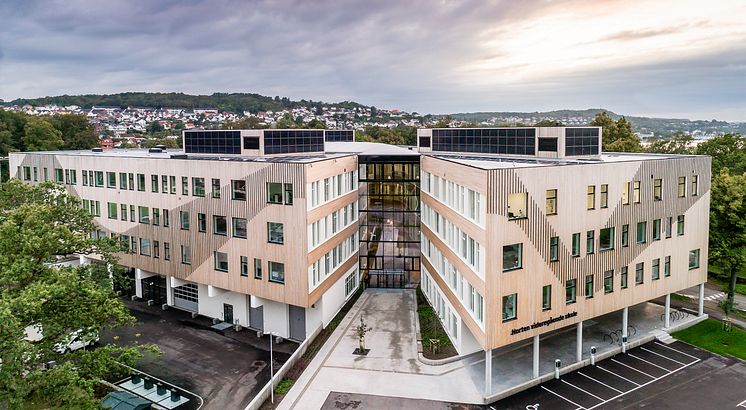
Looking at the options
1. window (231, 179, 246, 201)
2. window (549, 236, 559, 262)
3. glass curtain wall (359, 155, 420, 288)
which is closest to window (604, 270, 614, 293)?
window (549, 236, 559, 262)

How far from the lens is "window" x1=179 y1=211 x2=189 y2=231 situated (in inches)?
1533

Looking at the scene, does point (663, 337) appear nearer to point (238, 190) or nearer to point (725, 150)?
point (238, 190)

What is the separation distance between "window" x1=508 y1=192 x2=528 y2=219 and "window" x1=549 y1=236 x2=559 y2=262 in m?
Answer: 2.37

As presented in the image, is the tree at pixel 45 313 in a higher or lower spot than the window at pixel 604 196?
lower

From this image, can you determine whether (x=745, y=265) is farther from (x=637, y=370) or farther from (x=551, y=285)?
(x=551, y=285)

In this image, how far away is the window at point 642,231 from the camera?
3250cm

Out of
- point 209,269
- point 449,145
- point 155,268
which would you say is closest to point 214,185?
point 209,269

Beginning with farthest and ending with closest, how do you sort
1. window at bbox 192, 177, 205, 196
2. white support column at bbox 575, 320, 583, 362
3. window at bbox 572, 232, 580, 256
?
window at bbox 192, 177, 205, 196 < white support column at bbox 575, 320, 583, 362 < window at bbox 572, 232, 580, 256

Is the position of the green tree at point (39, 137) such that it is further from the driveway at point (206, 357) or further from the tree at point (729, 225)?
the tree at point (729, 225)

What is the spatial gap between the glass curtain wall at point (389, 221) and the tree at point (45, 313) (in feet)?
80.3

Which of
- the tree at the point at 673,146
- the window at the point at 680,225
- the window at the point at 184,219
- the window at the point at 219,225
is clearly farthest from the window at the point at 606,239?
the tree at the point at 673,146

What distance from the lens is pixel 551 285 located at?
28594 mm

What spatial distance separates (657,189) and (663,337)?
33.0ft

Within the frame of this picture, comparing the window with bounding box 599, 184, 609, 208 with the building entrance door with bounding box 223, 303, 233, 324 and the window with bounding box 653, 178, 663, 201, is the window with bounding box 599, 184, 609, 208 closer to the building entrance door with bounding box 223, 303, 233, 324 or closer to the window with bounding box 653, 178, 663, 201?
the window with bounding box 653, 178, 663, 201
